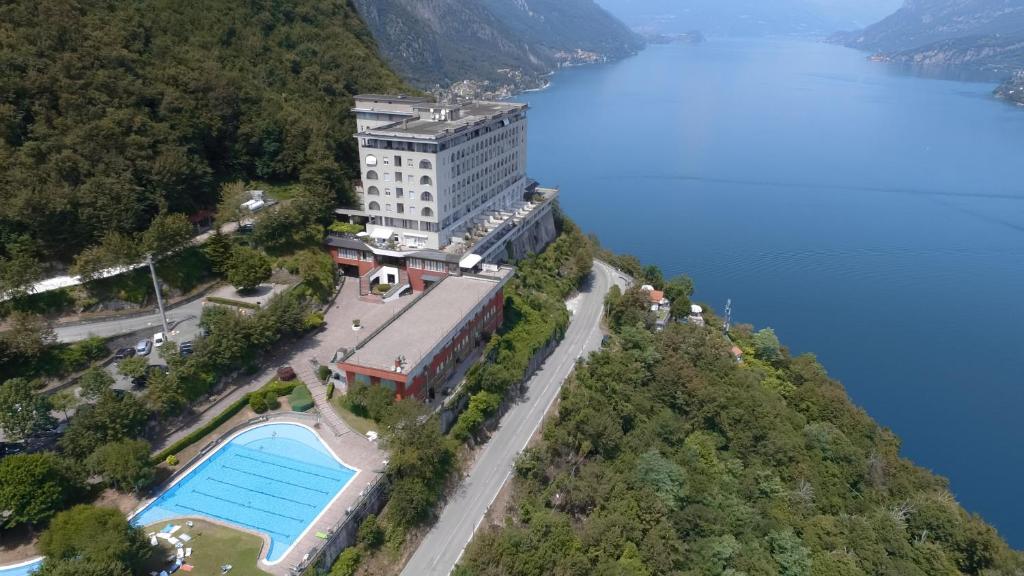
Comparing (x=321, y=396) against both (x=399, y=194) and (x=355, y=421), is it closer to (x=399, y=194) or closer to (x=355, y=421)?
(x=355, y=421)

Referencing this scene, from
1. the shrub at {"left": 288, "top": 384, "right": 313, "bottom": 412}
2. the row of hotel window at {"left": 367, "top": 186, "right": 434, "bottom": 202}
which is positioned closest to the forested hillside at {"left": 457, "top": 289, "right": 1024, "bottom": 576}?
the shrub at {"left": 288, "top": 384, "right": 313, "bottom": 412}

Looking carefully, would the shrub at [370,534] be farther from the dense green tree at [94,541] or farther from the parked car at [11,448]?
the parked car at [11,448]

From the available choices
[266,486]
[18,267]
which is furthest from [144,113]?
[266,486]

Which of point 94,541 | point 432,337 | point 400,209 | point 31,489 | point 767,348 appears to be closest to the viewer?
point 94,541

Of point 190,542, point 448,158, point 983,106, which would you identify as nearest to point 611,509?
point 190,542

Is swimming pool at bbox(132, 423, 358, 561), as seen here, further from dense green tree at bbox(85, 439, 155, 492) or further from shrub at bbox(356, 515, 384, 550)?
shrub at bbox(356, 515, 384, 550)

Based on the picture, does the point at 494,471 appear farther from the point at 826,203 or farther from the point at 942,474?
the point at 826,203
